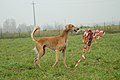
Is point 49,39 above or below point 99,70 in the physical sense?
above

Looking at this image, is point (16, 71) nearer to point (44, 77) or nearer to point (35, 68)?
point (35, 68)

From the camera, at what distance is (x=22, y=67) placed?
8.54 metres

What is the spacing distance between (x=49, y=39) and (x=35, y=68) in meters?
1.28

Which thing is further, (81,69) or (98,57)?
(98,57)

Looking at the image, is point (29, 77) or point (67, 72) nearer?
point (29, 77)

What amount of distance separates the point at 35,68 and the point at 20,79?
1503mm

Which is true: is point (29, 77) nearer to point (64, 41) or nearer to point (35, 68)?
point (35, 68)

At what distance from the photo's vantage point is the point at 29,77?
22.7 feet

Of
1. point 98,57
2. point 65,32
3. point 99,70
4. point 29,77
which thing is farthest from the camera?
point 98,57

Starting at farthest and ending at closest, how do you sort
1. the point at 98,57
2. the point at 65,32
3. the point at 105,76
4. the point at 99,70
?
1. the point at 98,57
2. the point at 65,32
3. the point at 99,70
4. the point at 105,76

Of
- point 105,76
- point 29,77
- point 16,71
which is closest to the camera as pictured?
point 105,76

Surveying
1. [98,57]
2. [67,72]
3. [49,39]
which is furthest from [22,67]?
[98,57]

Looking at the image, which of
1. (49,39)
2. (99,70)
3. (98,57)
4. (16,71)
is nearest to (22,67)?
(16,71)

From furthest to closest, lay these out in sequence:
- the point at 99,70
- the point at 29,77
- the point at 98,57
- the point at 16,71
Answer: the point at 98,57
the point at 16,71
the point at 99,70
the point at 29,77
